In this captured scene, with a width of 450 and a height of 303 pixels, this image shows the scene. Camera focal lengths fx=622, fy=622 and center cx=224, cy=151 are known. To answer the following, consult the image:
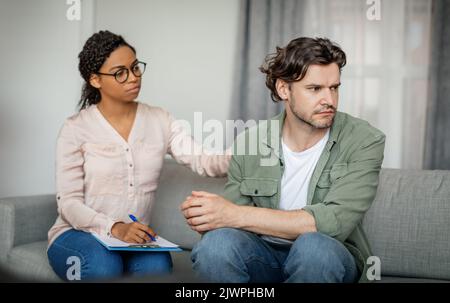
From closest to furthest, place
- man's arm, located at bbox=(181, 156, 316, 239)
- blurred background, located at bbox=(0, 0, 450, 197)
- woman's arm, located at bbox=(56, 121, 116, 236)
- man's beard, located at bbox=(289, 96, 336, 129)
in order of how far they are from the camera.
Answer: man's arm, located at bbox=(181, 156, 316, 239)
man's beard, located at bbox=(289, 96, 336, 129)
woman's arm, located at bbox=(56, 121, 116, 236)
blurred background, located at bbox=(0, 0, 450, 197)

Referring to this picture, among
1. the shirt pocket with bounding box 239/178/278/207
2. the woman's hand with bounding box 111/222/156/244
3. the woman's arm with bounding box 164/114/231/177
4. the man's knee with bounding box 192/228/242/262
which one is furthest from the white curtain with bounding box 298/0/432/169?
the man's knee with bounding box 192/228/242/262

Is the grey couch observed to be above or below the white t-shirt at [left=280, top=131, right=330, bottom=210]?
below

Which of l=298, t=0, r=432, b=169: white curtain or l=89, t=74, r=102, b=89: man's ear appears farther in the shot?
l=298, t=0, r=432, b=169: white curtain

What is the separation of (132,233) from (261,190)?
1.23ft

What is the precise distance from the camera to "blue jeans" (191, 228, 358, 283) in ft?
4.28

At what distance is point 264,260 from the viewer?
1470 millimetres

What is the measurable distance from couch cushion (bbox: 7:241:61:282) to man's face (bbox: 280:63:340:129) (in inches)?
34.6

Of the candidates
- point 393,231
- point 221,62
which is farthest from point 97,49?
point 221,62

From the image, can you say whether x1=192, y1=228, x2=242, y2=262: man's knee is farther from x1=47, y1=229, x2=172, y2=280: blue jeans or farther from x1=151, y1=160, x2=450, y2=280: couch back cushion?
x1=151, y1=160, x2=450, y2=280: couch back cushion

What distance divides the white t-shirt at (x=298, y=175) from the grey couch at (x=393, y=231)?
1.12 ft

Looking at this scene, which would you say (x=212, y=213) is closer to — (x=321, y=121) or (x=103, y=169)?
(x=321, y=121)

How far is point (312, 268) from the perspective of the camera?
1301mm
